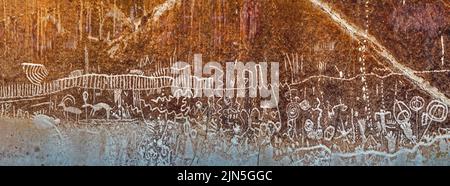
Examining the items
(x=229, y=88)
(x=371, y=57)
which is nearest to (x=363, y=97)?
(x=371, y=57)

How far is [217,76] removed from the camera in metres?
A: 5.60

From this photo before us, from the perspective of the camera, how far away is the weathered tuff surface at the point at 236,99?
554 centimetres

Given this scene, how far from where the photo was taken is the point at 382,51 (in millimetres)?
5555

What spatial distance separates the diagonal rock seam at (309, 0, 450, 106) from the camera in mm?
5523

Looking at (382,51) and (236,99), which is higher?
(382,51)

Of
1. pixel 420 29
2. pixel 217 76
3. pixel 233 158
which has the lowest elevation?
pixel 233 158

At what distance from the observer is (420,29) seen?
18.2ft

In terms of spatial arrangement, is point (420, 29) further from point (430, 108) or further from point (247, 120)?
point (247, 120)

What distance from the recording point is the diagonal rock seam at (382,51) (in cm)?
552

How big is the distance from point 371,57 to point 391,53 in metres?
0.20

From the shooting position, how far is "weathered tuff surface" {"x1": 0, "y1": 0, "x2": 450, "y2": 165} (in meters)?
5.54

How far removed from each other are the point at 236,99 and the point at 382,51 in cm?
152

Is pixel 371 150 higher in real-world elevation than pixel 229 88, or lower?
lower

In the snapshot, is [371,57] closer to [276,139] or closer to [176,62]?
[276,139]
